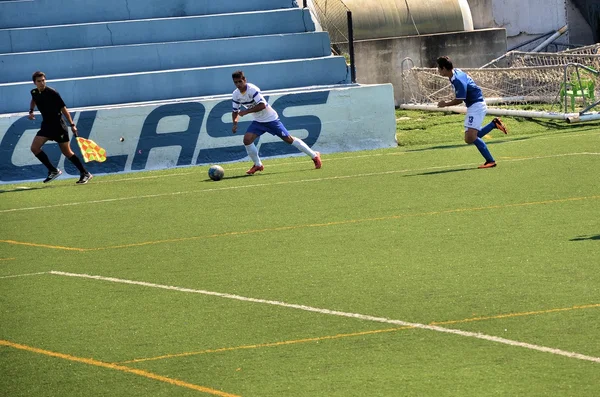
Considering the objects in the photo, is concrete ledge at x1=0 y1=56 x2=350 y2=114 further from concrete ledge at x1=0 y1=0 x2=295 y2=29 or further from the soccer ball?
the soccer ball

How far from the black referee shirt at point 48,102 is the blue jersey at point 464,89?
21.1 feet

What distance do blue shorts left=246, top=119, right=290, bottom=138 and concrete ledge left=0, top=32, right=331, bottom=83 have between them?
5.26 m

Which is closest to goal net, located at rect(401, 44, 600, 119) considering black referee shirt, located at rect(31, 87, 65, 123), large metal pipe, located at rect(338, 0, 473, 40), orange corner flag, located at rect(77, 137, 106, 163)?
large metal pipe, located at rect(338, 0, 473, 40)

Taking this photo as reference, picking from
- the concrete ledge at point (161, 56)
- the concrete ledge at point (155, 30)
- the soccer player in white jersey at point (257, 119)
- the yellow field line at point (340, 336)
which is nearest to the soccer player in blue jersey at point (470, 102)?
the soccer player in white jersey at point (257, 119)

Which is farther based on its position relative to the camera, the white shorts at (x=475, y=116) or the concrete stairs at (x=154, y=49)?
the concrete stairs at (x=154, y=49)

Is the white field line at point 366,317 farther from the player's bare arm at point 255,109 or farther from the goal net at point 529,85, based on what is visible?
the goal net at point 529,85

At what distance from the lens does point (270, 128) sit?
1836 cm

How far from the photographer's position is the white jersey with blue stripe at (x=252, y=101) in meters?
18.2

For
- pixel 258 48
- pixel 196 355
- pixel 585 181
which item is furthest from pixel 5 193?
pixel 196 355

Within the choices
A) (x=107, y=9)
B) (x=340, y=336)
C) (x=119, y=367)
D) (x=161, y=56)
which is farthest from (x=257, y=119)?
(x=119, y=367)

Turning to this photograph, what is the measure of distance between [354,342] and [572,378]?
154 cm

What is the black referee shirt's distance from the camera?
18.5 meters

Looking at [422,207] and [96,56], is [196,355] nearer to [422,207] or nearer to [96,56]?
[422,207]

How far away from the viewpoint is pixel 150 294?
9.11 m
